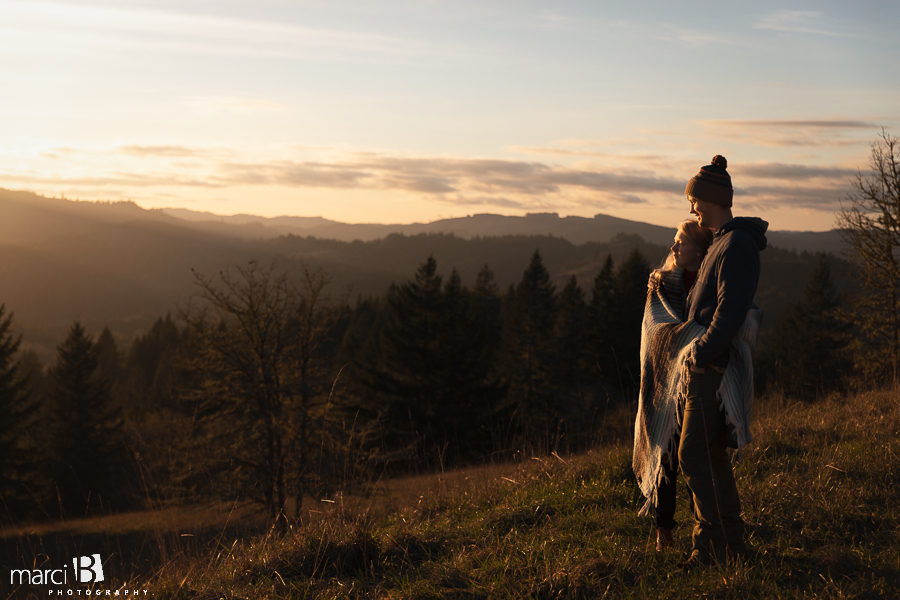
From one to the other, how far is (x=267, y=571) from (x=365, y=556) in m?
0.64

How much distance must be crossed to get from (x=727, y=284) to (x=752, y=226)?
0.40 meters

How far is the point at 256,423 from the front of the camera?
22.7 metres

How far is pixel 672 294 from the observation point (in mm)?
4254

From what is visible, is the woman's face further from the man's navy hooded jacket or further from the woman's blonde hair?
the man's navy hooded jacket

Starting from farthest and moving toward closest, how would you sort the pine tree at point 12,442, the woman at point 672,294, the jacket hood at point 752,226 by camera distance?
the pine tree at point 12,442, the woman at point 672,294, the jacket hood at point 752,226

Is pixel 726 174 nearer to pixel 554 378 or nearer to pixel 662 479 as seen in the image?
pixel 662 479

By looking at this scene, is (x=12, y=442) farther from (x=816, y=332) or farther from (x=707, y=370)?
(x=816, y=332)

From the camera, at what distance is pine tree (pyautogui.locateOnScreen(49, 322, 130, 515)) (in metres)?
39.4

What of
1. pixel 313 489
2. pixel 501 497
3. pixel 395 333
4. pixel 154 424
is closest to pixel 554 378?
pixel 395 333

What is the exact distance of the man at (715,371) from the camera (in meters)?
3.63

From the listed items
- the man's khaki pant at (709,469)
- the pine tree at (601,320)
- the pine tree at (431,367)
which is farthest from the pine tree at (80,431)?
the man's khaki pant at (709,469)

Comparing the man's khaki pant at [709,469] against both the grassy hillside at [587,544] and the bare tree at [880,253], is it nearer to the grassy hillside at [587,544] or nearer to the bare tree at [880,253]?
the grassy hillside at [587,544]

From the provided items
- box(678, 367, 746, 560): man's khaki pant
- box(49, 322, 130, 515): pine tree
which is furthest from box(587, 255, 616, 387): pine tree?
box(678, 367, 746, 560): man's khaki pant

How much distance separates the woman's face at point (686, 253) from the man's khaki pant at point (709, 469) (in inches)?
29.6
